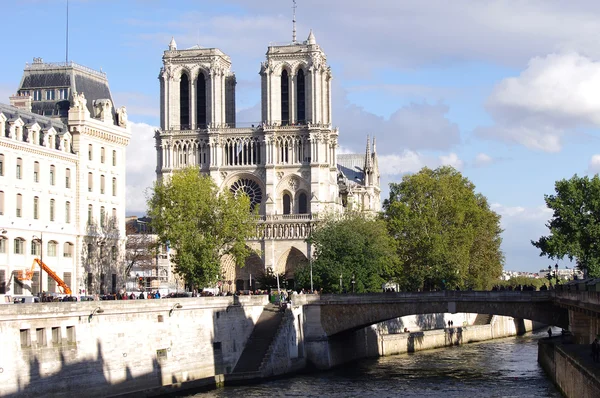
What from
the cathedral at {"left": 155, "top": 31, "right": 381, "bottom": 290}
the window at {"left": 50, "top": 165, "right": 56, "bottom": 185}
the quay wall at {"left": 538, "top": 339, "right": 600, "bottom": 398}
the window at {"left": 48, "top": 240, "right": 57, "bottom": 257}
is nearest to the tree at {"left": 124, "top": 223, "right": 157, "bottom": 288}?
the cathedral at {"left": 155, "top": 31, "right": 381, "bottom": 290}

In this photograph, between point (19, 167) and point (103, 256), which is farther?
point (103, 256)

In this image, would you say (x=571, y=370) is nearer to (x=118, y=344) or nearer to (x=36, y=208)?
(x=118, y=344)

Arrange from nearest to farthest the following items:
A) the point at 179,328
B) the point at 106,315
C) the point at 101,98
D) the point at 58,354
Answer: the point at 58,354 → the point at 106,315 → the point at 179,328 → the point at 101,98

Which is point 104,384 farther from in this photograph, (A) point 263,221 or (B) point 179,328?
(A) point 263,221

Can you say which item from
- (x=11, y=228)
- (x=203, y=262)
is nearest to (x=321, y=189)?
(x=203, y=262)

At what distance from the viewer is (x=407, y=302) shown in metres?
78.6

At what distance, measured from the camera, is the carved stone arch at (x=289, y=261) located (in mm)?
135712

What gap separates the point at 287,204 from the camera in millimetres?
138500

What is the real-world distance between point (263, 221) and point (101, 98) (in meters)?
50.6

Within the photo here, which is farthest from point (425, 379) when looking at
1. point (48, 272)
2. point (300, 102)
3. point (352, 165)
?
A: point (352, 165)

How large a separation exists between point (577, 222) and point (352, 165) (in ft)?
307

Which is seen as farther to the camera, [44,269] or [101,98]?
[101,98]

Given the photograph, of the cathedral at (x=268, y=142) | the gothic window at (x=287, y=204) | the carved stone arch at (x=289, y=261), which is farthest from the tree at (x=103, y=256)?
the gothic window at (x=287, y=204)

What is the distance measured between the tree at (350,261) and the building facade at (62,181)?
1886 cm
